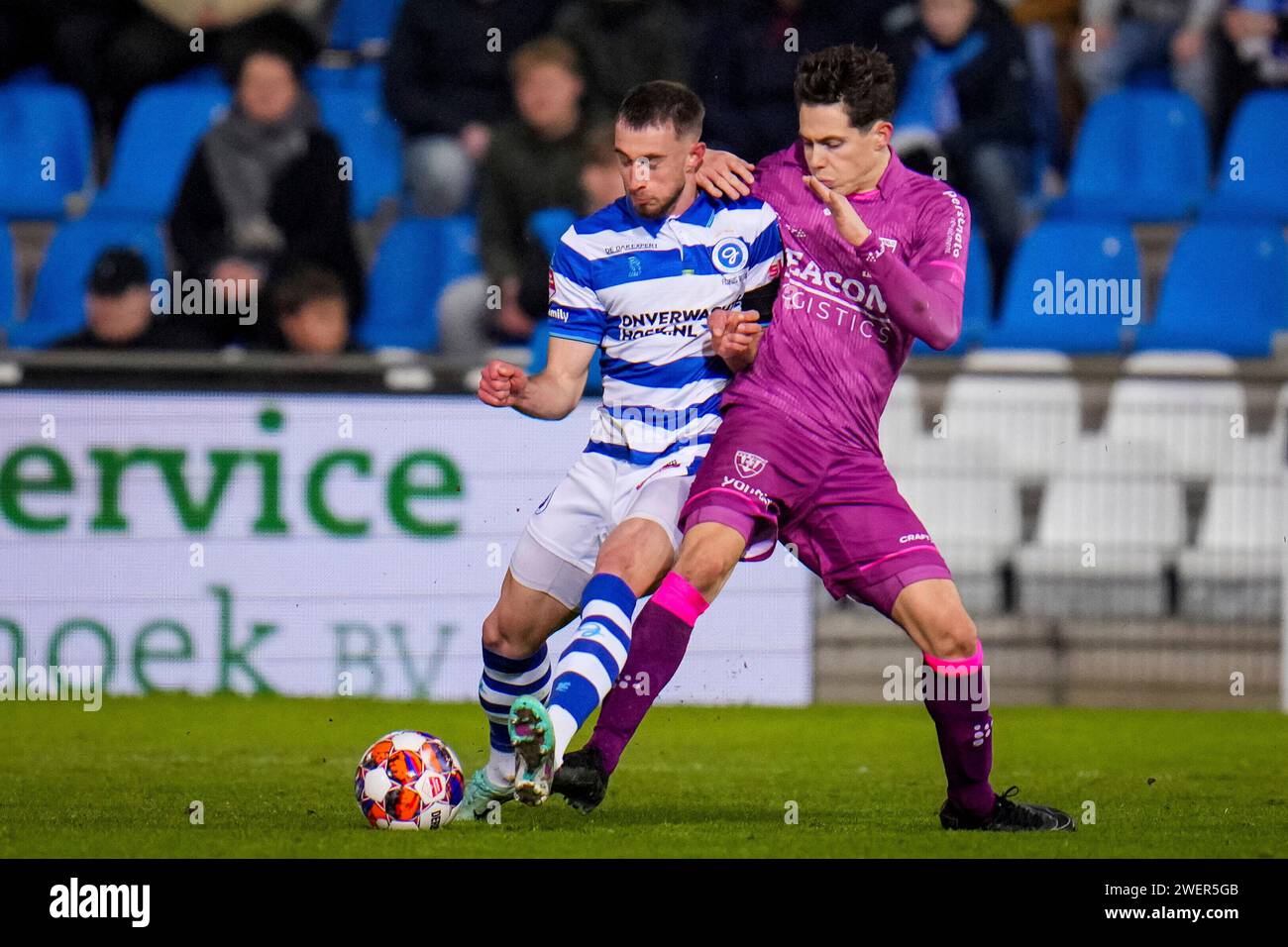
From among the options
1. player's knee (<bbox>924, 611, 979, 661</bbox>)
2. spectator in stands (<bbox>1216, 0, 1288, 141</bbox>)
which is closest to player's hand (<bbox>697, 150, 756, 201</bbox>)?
player's knee (<bbox>924, 611, 979, 661</bbox>)

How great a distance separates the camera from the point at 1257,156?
13.0m

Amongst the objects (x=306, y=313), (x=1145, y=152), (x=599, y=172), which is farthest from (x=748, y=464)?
(x=1145, y=152)

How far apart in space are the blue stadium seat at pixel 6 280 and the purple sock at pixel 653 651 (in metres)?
7.49

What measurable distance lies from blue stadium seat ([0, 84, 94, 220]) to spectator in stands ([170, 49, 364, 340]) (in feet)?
5.23

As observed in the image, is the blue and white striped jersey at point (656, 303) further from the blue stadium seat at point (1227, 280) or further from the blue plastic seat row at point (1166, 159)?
the blue plastic seat row at point (1166, 159)

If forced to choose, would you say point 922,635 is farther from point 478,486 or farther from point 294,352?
point 294,352

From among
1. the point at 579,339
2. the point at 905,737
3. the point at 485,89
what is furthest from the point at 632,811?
the point at 485,89

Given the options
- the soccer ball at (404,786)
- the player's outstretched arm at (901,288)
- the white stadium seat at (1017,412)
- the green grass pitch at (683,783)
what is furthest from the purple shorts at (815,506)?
the white stadium seat at (1017,412)

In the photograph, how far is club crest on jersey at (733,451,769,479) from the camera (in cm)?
618

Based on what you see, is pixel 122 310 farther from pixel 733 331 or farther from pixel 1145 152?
pixel 1145 152

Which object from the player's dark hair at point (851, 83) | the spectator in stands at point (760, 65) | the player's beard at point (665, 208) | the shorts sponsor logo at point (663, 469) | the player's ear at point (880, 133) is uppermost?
the spectator in stands at point (760, 65)

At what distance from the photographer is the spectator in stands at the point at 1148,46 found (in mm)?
13398

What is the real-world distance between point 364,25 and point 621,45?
2.69 meters
